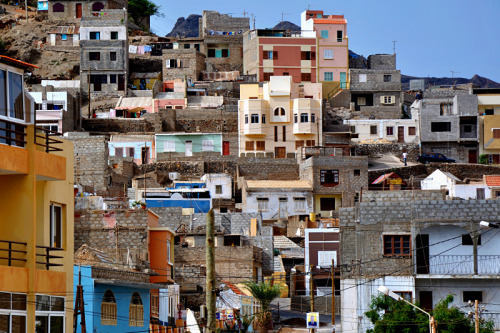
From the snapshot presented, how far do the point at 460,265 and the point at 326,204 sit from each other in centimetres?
3338

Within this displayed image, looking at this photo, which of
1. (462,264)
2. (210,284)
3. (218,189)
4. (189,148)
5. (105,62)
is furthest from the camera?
(105,62)

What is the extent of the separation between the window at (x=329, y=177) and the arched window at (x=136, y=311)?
4190cm

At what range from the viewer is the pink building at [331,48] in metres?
101

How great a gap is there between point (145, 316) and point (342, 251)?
10561mm

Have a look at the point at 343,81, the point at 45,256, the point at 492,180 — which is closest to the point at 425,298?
the point at 45,256

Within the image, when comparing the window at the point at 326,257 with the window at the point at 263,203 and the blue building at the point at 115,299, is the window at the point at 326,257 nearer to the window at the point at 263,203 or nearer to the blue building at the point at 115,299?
the window at the point at 263,203

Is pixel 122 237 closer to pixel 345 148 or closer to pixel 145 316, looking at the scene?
pixel 145 316

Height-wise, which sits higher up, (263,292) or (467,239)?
(467,239)

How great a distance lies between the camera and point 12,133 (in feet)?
70.1

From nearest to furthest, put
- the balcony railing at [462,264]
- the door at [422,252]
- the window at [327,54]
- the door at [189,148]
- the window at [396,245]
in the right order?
the balcony railing at [462,264]
the door at [422,252]
the window at [396,245]
the door at [189,148]
the window at [327,54]

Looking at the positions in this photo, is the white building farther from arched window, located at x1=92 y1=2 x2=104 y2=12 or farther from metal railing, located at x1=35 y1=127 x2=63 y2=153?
metal railing, located at x1=35 y1=127 x2=63 y2=153

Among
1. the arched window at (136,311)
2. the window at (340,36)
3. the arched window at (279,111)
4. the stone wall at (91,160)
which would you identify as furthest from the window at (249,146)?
the arched window at (136,311)

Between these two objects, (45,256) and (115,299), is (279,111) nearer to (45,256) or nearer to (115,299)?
(115,299)

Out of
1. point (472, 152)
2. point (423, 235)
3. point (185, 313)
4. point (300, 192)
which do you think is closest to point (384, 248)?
point (423, 235)
